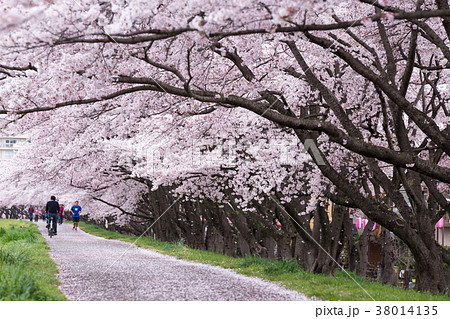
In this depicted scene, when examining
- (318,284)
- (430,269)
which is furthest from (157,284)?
(430,269)

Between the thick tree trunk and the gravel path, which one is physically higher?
the thick tree trunk

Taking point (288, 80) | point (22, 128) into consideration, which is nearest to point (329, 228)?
point (288, 80)

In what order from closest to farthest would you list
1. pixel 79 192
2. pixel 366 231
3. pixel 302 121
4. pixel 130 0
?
1. pixel 130 0
2. pixel 302 121
3. pixel 366 231
4. pixel 79 192

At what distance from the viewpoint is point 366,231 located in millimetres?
15984

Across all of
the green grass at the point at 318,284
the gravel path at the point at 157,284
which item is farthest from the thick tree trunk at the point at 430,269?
the gravel path at the point at 157,284

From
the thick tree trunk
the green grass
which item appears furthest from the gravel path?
the thick tree trunk

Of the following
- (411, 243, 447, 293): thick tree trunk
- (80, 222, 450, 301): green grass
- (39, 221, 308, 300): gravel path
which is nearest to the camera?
(39, 221, 308, 300): gravel path

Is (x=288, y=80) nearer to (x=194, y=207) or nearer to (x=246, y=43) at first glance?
(x=246, y=43)

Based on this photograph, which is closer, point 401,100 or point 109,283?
point 401,100

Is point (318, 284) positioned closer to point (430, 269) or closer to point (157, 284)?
point (430, 269)

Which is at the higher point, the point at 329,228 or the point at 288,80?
the point at 288,80

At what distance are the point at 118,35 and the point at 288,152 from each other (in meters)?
8.04

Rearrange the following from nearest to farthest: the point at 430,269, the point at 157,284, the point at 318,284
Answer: the point at 157,284
the point at 430,269
the point at 318,284

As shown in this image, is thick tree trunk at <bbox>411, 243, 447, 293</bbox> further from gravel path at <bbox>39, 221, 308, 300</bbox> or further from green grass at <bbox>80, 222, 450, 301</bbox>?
gravel path at <bbox>39, 221, 308, 300</bbox>
